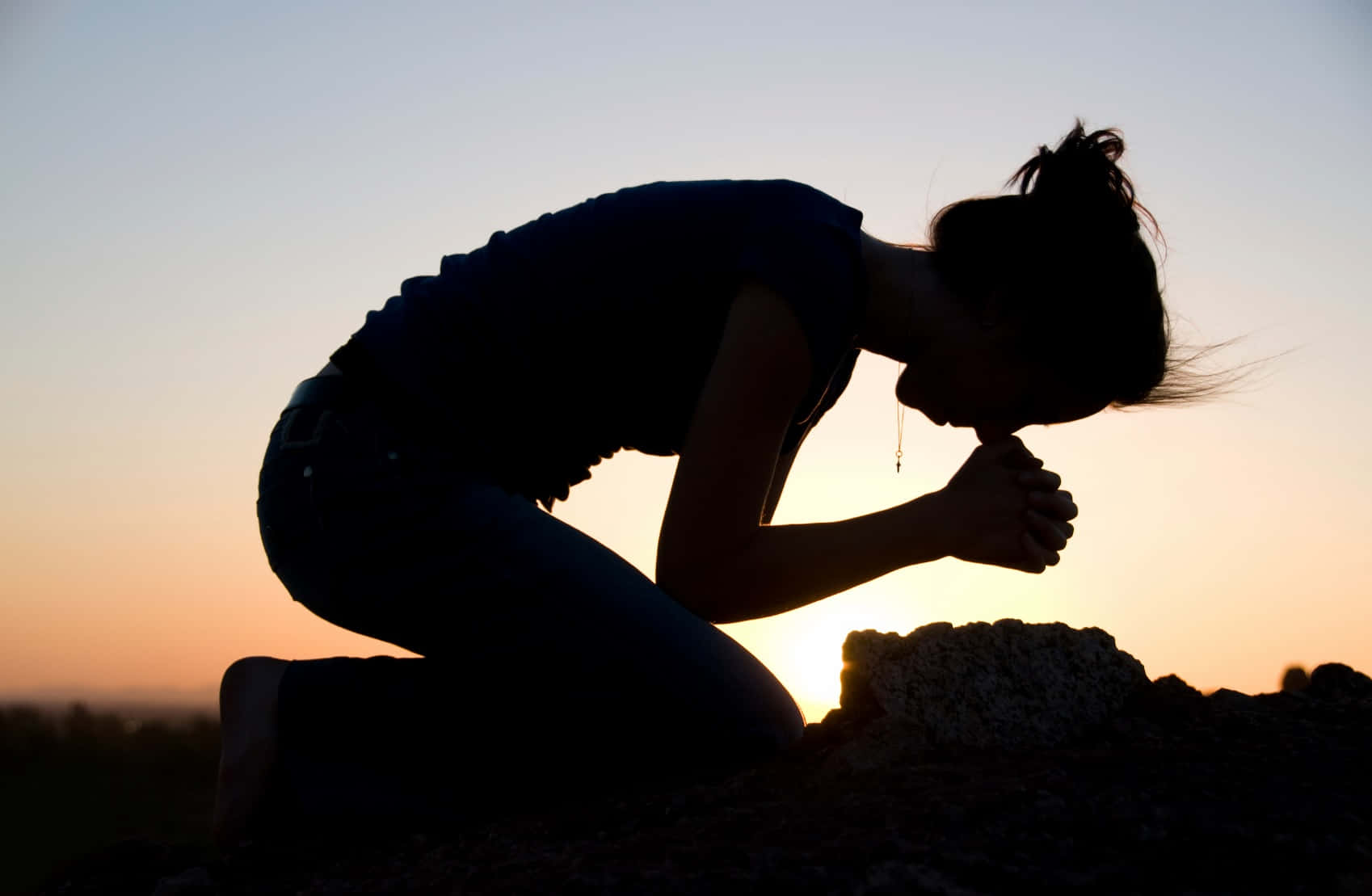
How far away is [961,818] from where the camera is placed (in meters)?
2.05

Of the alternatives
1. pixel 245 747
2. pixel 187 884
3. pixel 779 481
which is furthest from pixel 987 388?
pixel 187 884

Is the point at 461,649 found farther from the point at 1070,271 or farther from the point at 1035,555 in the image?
the point at 1070,271

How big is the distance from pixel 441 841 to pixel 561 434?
1.02 metres

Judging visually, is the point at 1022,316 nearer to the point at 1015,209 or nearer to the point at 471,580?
the point at 1015,209

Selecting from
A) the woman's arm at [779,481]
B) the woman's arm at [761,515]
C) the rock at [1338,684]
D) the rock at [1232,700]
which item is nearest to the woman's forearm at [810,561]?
the woman's arm at [761,515]

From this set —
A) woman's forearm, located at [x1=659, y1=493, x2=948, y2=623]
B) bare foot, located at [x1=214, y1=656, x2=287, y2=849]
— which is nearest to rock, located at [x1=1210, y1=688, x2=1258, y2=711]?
woman's forearm, located at [x1=659, y1=493, x2=948, y2=623]

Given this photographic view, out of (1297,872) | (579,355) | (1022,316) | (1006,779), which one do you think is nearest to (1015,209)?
(1022,316)

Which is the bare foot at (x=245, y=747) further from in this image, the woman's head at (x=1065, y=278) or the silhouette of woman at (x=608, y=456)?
the woman's head at (x=1065, y=278)

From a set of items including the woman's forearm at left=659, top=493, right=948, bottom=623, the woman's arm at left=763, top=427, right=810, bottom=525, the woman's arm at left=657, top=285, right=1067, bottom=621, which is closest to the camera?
the woman's arm at left=657, top=285, right=1067, bottom=621

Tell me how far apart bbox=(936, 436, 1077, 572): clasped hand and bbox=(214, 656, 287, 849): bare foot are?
1706 mm

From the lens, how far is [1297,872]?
5.70 ft

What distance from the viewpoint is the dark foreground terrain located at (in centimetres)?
180

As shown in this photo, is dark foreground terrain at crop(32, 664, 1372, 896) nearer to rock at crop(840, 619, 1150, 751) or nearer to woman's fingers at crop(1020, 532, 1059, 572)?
rock at crop(840, 619, 1150, 751)

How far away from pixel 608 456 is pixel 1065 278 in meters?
1.21
